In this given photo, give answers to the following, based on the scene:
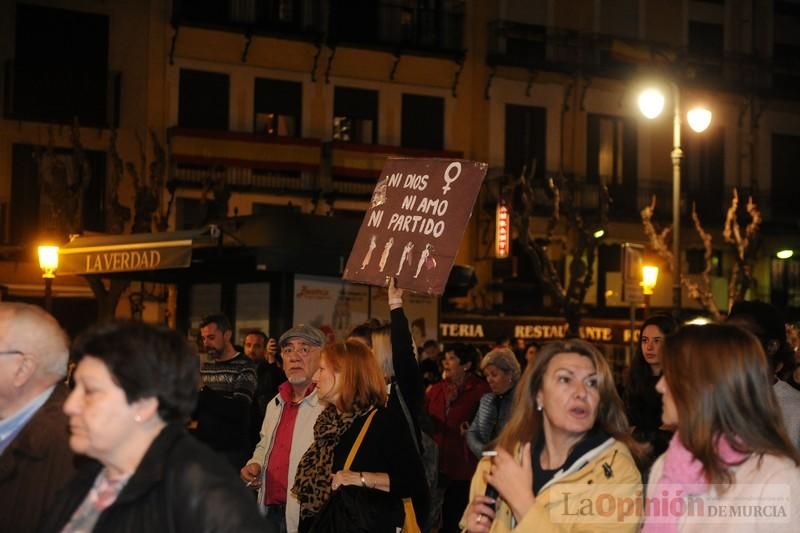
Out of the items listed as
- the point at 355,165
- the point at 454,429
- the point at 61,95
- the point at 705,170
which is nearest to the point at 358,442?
the point at 454,429

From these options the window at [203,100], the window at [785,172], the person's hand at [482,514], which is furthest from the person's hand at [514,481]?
the window at [785,172]

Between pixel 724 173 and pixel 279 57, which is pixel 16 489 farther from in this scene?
pixel 724 173

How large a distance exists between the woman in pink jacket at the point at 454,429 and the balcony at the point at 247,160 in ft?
59.6

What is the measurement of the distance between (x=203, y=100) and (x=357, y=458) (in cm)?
2565

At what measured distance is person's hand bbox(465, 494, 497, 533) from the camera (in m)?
5.02

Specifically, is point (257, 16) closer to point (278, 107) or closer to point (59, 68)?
point (278, 107)

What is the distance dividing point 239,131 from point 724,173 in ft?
49.4

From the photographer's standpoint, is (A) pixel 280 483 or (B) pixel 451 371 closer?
(A) pixel 280 483

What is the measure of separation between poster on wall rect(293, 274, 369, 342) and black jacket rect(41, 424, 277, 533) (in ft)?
47.4

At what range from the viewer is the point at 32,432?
4.81 meters

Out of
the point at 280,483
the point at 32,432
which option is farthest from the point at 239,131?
the point at 32,432

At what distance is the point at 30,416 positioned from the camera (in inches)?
194

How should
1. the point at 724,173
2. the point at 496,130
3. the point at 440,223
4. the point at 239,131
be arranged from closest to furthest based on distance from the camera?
the point at 440,223 → the point at 239,131 → the point at 496,130 → the point at 724,173

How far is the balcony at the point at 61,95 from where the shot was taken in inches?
1203
